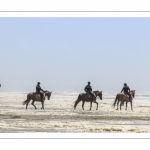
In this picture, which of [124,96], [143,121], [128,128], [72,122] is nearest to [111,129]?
[128,128]

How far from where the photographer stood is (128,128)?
21531mm

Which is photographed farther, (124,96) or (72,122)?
(124,96)
